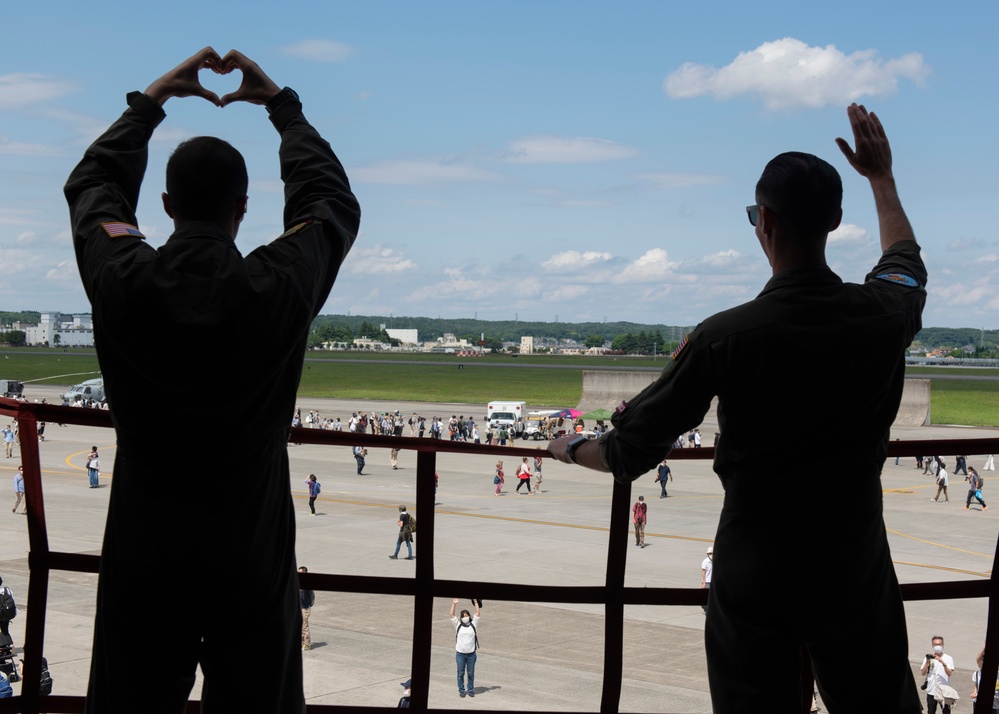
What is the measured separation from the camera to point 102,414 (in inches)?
122

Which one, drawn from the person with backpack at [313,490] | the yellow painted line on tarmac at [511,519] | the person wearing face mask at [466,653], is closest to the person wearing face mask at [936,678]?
the person wearing face mask at [466,653]

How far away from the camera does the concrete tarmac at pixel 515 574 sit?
1305 centimetres

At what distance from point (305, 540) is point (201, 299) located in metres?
20.6

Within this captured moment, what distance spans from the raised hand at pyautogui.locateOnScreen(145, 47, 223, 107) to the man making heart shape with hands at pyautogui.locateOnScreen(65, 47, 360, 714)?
0.57 ft

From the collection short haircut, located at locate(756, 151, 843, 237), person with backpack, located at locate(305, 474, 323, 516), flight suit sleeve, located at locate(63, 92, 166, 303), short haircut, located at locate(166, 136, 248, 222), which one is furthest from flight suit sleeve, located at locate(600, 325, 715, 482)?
person with backpack, located at locate(305, 474, 323, 516)

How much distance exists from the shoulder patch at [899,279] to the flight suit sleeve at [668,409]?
585 mm

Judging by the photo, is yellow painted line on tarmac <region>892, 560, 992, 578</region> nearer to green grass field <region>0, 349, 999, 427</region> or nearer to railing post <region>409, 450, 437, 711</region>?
railing post <region>409, 450, 437, 711</region>

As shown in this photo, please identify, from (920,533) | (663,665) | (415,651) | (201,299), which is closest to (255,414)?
(201,299)

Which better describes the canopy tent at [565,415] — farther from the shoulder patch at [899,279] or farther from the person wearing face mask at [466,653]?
the shoulder patch at [899,279]

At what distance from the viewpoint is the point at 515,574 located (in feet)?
63.0

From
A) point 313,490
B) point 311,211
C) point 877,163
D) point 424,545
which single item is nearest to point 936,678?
point 424,545

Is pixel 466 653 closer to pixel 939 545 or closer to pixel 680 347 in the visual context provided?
pixel 680 347

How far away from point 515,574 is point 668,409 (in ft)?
57.1

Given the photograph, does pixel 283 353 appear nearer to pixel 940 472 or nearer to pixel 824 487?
pixel 824 487
